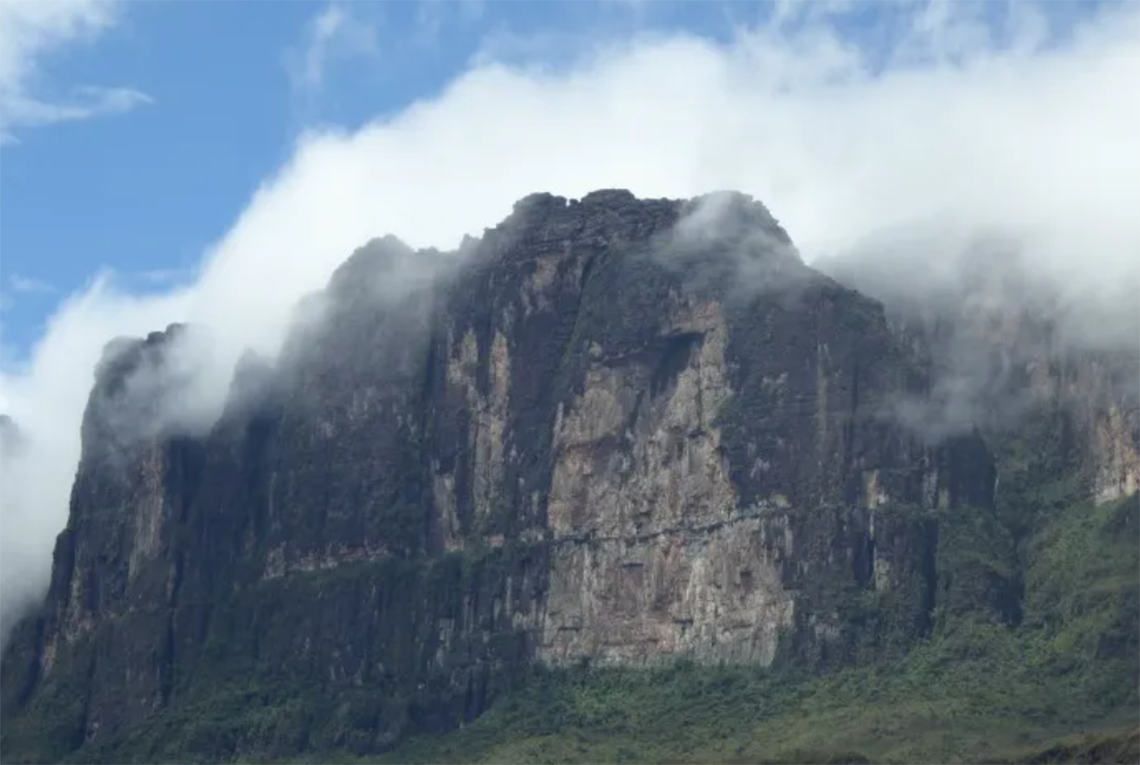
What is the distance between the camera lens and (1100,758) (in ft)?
648
